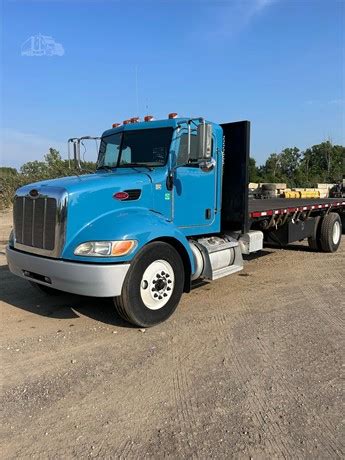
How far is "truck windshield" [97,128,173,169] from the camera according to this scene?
5.68 m

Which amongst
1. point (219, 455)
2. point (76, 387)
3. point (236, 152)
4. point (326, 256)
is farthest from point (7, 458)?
point (326, 256)

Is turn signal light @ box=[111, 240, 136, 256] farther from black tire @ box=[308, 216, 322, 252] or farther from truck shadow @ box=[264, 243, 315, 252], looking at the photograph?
black tire @ box=[308, 216, 322, 252]

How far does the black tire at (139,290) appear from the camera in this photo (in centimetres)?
462

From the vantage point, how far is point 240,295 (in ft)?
20.6

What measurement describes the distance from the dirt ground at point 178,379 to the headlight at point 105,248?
0.95 metres

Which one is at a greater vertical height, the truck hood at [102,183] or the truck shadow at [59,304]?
the truck hood at [102,183]

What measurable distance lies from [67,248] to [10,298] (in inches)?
79.9

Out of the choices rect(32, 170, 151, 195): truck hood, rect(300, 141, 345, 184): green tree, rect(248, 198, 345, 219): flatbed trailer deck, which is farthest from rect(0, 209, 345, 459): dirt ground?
rect(300, 141, 345, 184): green tree

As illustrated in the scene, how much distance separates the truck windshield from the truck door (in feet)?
0.80

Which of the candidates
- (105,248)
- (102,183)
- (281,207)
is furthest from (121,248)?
(281,207)

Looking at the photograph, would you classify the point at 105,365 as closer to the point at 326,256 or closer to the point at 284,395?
the point at 284,395

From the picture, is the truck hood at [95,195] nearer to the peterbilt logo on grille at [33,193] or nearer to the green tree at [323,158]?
the peterbilt logo on grille at [33,193]

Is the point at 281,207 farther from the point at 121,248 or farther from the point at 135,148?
the point at 121,248

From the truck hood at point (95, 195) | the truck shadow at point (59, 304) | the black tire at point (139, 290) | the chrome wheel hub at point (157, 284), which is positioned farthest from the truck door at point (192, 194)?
the truck shadow at point (59, 304)
